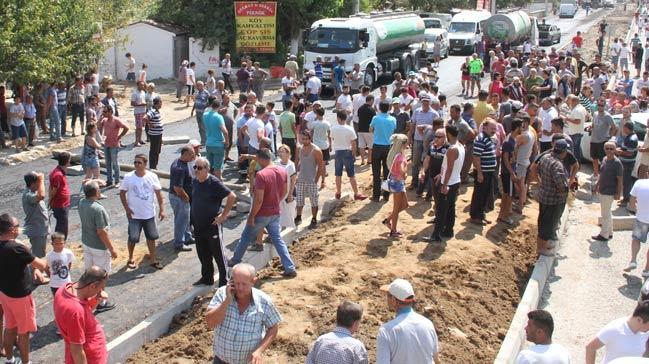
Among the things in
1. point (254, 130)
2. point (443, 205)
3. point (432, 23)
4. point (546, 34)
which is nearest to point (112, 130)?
point (254, 130)

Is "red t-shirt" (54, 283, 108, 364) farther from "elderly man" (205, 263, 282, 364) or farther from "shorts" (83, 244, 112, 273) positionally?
"shorts" (83, 244, 112, 273)

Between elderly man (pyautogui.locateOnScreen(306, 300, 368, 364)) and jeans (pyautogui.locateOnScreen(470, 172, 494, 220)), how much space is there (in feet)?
20.9

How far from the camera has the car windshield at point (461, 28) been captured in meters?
40.6

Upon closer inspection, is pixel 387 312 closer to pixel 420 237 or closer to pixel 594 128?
pixel 420 237

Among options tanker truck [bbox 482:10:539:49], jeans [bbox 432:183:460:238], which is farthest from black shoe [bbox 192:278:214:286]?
tanker truck [bbox 482:10:539:49]

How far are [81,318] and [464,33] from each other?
37.0 meters

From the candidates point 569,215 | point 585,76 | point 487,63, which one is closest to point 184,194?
point 569,215

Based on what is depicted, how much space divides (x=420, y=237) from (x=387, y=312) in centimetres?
252

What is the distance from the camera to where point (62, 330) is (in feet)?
19.1

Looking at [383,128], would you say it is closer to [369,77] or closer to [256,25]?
[369,77]

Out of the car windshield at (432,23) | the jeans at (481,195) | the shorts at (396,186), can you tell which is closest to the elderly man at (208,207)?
the shorts at (396,186)

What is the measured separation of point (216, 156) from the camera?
13352 mm

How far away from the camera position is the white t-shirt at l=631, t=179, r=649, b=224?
10.3 m

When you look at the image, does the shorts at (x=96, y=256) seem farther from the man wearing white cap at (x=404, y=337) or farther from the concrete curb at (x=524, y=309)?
the concrete curb at (x=524, y=309)
